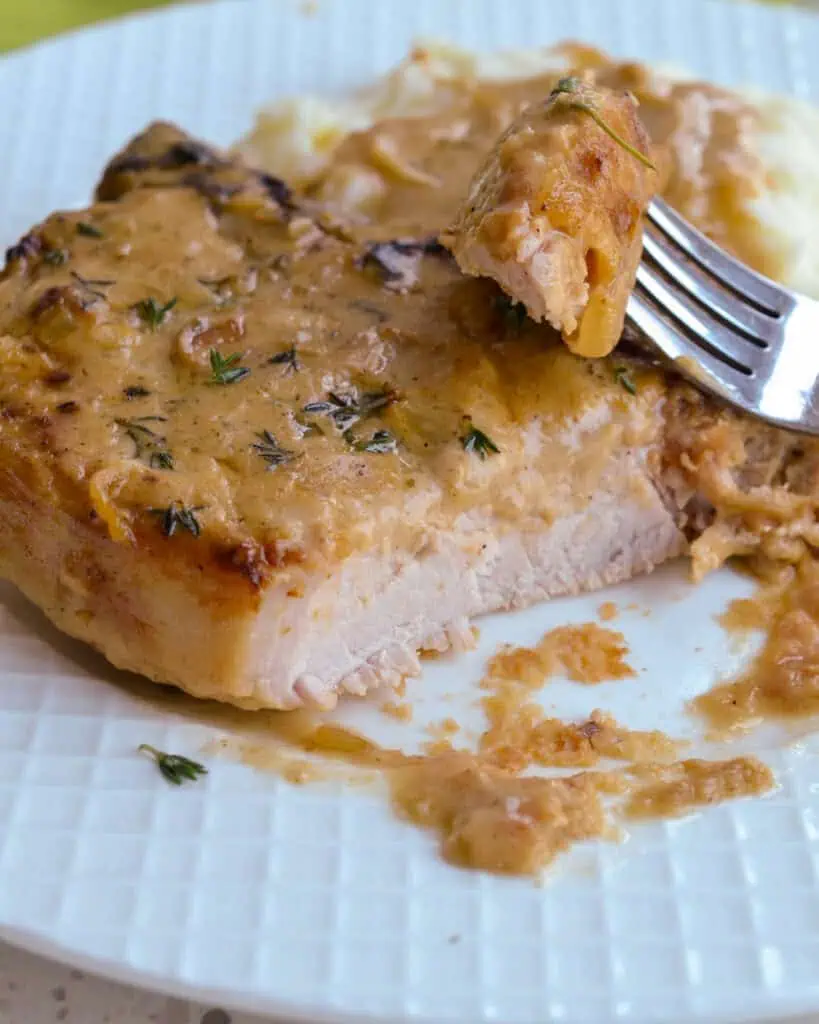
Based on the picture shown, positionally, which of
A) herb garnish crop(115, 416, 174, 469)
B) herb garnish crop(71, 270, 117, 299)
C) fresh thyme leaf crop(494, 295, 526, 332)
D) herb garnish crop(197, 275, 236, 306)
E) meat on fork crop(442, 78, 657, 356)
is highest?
meat on fork crop(442, 78, 657, 356)

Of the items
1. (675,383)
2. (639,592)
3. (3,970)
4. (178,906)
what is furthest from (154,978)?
(675,383)

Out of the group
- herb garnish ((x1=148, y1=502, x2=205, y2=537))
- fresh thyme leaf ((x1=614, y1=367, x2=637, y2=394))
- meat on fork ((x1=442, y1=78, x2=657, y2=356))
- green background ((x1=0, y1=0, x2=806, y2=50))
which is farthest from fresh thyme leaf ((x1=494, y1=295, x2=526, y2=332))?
green background ((x1=0, y1=0, x2=806, y2=50))

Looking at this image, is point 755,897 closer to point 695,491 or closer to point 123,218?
point 695,491

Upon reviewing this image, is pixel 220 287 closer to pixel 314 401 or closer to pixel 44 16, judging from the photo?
pixel 314 401

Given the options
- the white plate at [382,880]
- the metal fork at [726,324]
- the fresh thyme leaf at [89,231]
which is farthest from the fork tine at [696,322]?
the fresh thyme leaf at [89,231]

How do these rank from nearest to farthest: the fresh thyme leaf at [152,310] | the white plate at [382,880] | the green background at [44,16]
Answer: the white plate at [382,880] < the fresh thyme leaf at [152,310] < the green background at [44,16]

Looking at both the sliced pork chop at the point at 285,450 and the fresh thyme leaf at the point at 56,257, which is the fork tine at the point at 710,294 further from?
the fresh thyme leaf at the point at 56,257

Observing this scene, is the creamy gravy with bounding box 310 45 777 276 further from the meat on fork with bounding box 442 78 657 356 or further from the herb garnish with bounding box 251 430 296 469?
the herb garnish with bounding box 251 430 296 469
